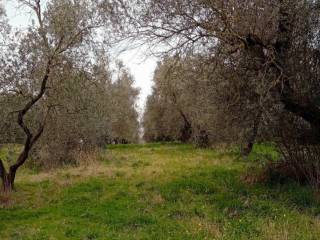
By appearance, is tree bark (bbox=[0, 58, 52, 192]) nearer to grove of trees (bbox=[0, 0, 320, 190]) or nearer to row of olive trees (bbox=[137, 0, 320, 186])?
grove of trees (bbox=[0, 0, 320, 190])

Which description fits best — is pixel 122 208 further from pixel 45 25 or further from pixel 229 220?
pixel 45 25

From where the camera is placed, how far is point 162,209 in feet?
41.2

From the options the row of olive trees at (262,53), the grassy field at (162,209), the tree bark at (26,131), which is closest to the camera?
the grassy field at (162,209)

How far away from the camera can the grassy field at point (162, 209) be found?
10109 millimetres

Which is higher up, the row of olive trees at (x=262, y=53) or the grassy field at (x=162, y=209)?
the row of olive trees at (x=262, y=53)

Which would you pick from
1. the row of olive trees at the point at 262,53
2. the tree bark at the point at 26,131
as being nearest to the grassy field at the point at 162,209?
the tree bark at the point at 26,131

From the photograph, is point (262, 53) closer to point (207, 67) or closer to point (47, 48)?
point (207, 67)

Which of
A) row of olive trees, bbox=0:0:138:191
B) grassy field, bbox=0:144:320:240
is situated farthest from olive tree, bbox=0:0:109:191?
grassy field, bbox=0:144:320:240

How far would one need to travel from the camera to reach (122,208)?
12875 millimetres

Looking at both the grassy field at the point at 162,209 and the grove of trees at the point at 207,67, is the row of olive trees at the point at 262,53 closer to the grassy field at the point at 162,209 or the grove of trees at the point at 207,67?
the grove of trees at the point at 207,67

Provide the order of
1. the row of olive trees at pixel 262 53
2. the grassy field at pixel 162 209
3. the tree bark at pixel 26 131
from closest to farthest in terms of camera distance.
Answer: the grassy field at pixel 162 209
the row of olive trees at pixel 262 53
the tree bark at pixel 26 131

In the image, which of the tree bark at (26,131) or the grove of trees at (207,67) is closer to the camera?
the grove of trees at (207,67)

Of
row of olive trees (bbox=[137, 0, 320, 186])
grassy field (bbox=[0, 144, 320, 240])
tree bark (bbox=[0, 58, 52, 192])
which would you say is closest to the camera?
grassy field (bbox=[0, 144, 320, 240])

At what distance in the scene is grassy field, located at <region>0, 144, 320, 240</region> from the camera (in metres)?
10.1
